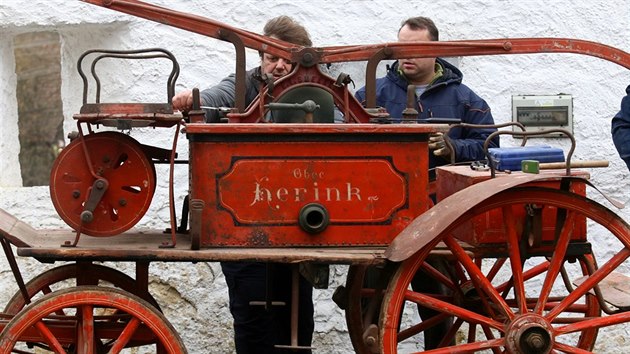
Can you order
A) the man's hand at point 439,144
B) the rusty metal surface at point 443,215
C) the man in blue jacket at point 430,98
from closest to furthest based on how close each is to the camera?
the rusty metal surface at point 443,215
the man's hand at point 439,144
the man in blue jacket at point 430,98

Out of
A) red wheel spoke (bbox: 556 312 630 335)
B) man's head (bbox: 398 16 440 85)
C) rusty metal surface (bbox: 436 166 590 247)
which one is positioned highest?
man's head (bbox: 398 16 440 85)

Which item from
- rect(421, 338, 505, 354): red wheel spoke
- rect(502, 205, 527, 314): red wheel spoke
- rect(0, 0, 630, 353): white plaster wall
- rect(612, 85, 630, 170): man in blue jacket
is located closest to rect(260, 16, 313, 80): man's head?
rect(0, 0, 630, 353): white plaster wall

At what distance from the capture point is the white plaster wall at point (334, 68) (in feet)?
21.2

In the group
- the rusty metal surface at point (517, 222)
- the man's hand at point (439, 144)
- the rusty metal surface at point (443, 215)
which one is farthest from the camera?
the man's hand at point (439, 144)

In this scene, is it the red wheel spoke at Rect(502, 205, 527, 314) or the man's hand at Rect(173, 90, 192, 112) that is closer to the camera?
the red wheel spoke at Rect(502, 205, 527, 314)

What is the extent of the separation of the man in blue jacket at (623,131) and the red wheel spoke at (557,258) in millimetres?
939

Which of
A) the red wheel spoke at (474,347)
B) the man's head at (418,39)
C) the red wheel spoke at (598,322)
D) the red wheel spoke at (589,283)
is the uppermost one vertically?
the man's head at (418,39)

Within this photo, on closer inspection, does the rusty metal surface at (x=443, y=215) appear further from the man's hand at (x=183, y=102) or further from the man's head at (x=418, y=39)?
the man's head at (x=418, y=39)

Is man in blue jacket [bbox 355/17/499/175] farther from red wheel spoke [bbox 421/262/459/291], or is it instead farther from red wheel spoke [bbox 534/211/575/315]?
red wheel spoke [bbox 534/211/575/315]

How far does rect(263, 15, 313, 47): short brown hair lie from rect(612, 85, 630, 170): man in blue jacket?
143 cm

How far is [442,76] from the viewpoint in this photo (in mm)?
6023

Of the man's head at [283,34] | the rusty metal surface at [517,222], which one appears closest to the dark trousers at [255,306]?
the man's head at [283,34]

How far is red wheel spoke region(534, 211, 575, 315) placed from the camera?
4.79 metres

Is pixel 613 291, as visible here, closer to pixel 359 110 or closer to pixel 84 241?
pixel 359 110
